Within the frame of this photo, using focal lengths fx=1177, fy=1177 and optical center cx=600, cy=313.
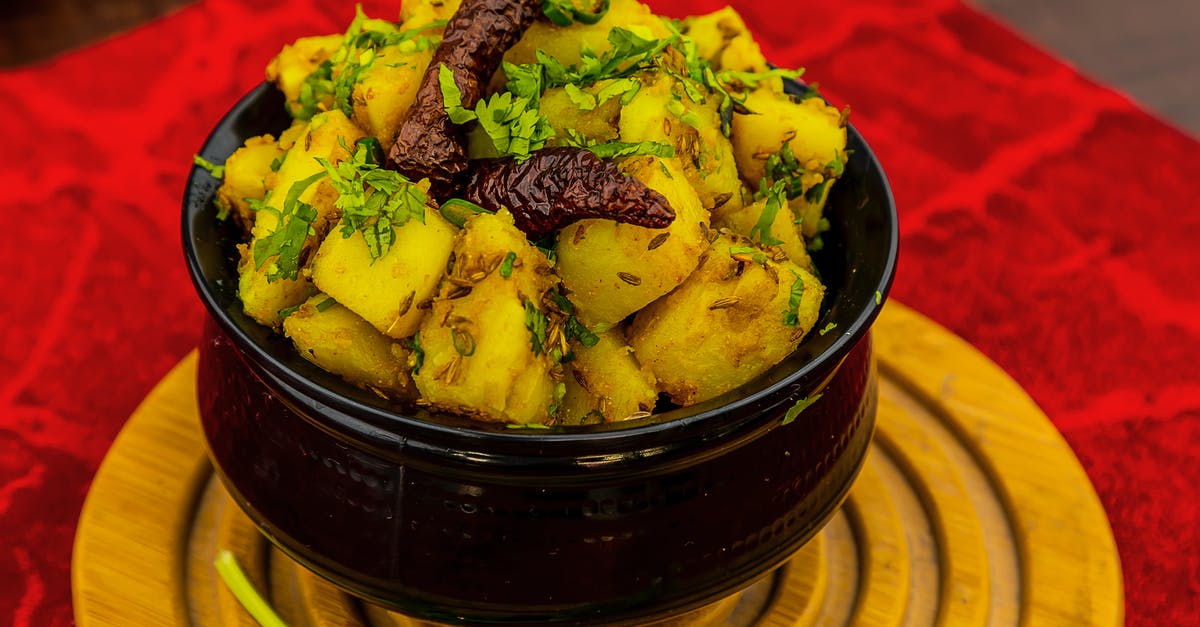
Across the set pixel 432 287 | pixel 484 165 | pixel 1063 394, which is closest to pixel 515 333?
pixel 432 287

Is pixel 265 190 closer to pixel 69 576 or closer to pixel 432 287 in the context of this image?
pixel 432 287

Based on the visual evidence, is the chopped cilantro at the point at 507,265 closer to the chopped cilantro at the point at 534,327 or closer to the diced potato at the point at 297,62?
the chopped cilantro at the point at 534,327

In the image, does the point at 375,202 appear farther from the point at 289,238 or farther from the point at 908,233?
the point at 908,233

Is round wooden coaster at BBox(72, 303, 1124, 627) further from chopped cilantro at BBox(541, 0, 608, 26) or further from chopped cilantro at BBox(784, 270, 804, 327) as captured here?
chopped cilantro at BBox(541, 0, 608, 26)

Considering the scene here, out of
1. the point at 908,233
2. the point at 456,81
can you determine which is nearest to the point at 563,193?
the point at 456,81

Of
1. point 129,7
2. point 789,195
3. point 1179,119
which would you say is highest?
point 789,195

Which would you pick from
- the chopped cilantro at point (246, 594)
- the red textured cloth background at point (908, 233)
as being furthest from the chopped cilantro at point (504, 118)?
the red textured cloth background at point (908, 233)
